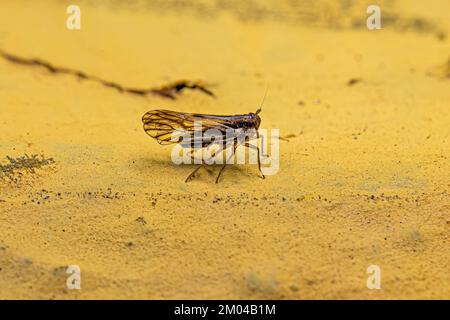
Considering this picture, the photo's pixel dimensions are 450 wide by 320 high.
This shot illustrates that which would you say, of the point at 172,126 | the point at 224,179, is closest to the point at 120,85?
the point at 172,126

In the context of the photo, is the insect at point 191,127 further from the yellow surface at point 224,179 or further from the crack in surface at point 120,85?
the crack in surface at point 120,85

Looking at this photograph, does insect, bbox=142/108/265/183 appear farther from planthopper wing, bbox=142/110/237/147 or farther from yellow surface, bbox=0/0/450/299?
yellow surface, bbox=0/0/450/299

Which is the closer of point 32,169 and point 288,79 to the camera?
point 32,169

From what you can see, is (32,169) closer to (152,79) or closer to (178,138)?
(178,138)

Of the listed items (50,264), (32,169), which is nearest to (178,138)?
(32,169)

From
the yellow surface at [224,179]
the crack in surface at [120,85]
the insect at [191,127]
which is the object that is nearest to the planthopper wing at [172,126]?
the insect at [191,127]

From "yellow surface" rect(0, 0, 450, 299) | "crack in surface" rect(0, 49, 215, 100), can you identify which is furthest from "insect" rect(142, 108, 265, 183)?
"crack in surface" rect(0, 49, 215, 100)
